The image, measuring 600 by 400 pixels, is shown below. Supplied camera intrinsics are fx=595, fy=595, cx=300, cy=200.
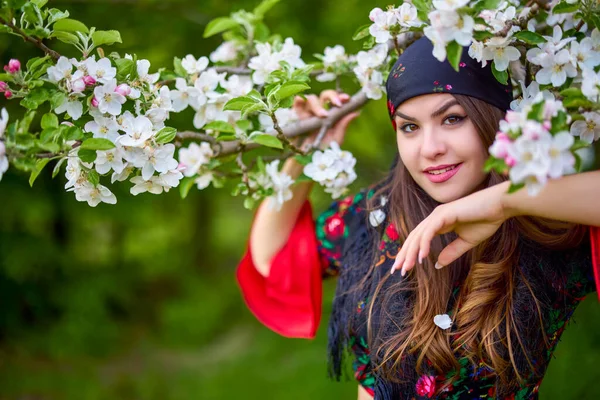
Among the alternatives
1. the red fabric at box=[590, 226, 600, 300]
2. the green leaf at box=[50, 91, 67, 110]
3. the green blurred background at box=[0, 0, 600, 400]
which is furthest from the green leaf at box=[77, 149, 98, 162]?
the green blurred background at box=[0, 0, 600, 400]

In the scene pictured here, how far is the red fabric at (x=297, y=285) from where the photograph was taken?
2.07 m

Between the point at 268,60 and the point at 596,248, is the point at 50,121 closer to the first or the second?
the point at 268,60

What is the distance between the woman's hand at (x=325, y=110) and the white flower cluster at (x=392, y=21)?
0.48 meters

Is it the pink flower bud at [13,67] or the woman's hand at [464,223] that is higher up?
the pink flower bud at [13,67]

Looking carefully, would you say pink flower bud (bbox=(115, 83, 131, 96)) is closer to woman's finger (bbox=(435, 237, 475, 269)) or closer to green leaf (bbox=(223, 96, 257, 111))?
green leaf (bbox=(223, 96, 257, 111))

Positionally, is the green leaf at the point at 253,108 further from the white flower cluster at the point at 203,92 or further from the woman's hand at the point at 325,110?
the woman's hand at the point at 325,110

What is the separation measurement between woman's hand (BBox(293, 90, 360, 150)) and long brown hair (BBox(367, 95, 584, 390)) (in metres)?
0.49

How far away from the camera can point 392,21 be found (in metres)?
1.45

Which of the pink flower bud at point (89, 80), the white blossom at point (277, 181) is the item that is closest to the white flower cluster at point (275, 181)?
the white blossom at point (277, 181)

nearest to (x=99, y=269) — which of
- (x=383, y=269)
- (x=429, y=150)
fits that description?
(x=383, y=269)

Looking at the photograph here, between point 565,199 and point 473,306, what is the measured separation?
46 centimetres

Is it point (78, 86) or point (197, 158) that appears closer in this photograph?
point (78, 86)

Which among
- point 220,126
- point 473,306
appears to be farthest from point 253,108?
point 473,306

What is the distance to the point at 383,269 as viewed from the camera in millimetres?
1729
